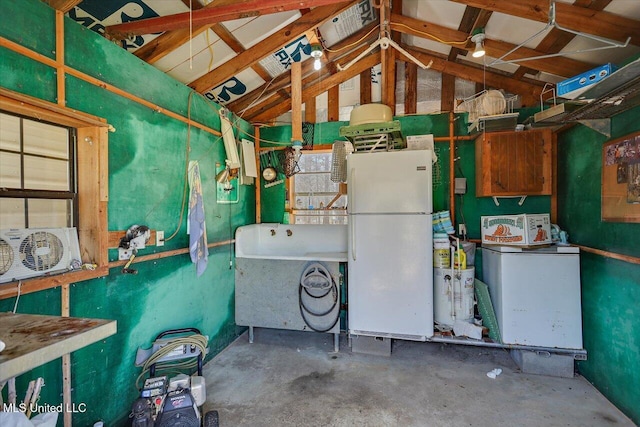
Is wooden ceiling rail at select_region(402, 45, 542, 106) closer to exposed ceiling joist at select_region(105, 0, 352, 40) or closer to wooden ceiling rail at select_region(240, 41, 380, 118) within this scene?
wooden ceiling rail at select_region(240, 41, 380, 118)

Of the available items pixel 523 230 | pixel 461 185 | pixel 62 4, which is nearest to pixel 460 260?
pixel 523 230

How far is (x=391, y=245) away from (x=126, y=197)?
219 cm

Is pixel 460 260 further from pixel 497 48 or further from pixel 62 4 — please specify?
pixel 62 4

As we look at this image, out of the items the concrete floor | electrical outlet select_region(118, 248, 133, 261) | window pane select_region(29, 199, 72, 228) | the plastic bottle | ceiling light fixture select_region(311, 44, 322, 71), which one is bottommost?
the concrete floor

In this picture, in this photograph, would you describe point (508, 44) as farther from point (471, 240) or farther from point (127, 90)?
point (127, 90)

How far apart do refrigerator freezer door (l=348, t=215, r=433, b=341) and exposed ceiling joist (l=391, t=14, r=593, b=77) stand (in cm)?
160

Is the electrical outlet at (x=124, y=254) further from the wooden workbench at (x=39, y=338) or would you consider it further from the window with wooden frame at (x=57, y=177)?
the wooden workbench at (x=39, y=338)

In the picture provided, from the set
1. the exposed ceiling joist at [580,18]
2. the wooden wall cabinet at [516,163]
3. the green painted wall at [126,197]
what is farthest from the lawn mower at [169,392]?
the exposed ceiling joist at [580,18]

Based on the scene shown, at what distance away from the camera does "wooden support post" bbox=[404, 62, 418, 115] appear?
11.8 feet

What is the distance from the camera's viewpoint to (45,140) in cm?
167

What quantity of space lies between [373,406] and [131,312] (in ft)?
6.17

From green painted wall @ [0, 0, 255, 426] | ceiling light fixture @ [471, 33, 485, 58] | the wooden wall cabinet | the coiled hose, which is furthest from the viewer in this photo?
the coiled hose

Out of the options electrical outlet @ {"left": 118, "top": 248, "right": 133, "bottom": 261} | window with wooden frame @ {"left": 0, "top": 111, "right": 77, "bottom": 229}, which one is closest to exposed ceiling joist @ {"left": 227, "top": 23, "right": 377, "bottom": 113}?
→ window with wooden frame @ {"left": 0, "top": 111, "right": 77, "bottom": 229}

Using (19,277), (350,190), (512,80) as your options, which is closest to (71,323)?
(19,277)
